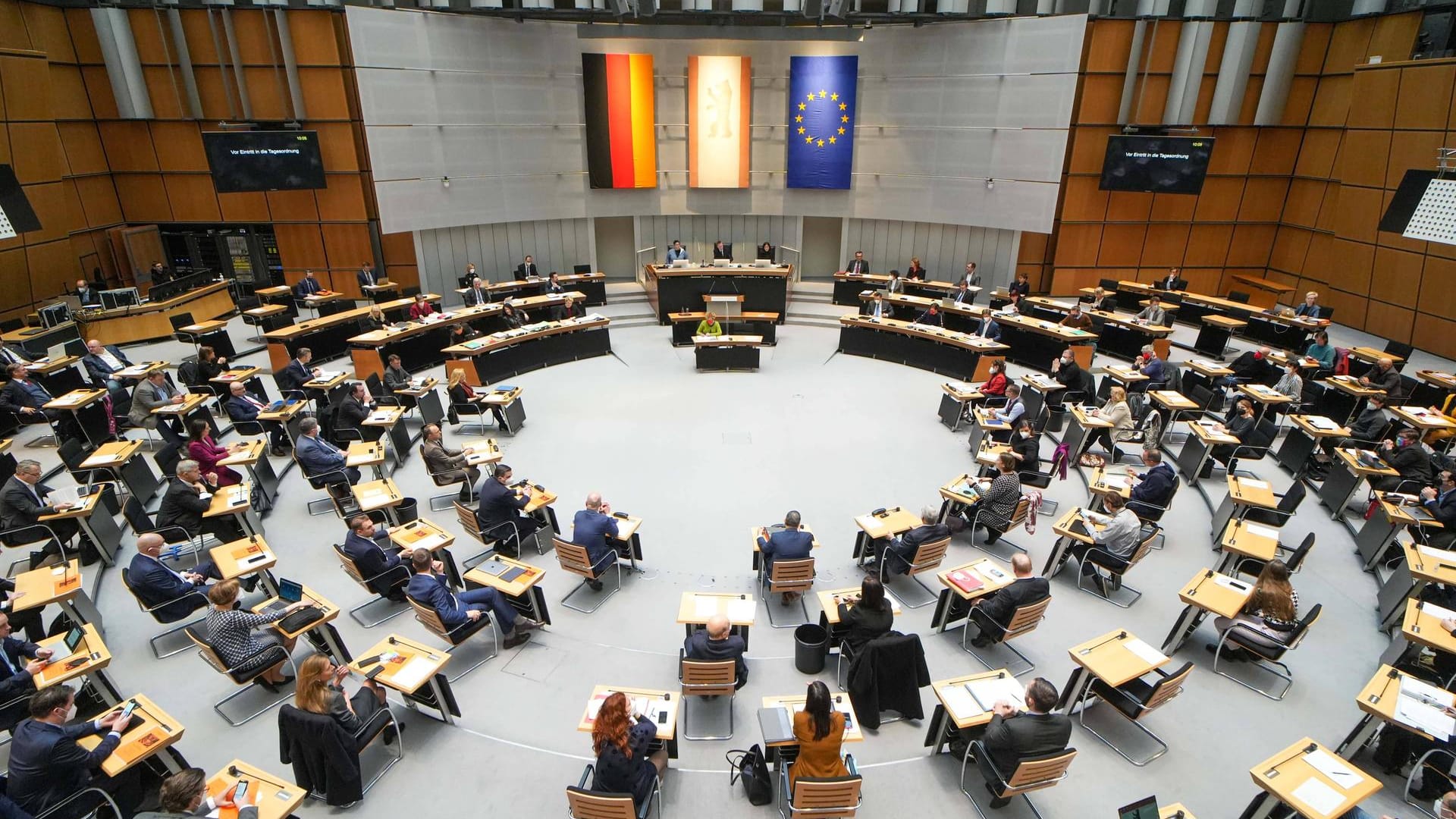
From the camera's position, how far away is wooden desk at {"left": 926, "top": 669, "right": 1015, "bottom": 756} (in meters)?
5.09

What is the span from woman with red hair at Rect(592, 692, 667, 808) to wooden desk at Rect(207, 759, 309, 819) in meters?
1.91

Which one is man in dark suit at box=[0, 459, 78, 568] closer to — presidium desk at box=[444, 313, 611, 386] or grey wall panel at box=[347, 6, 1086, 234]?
presidium desk at box=[444, 313, 611, 386]

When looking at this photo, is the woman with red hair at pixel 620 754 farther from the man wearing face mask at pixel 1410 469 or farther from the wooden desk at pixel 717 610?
the man wearing face mask at pixel 1410 469

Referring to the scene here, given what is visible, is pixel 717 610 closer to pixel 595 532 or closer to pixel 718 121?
pixel 595 532

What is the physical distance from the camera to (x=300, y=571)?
26.0 feet

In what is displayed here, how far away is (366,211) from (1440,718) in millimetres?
21178

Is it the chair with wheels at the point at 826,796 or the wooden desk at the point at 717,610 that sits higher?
the wooden desk at the point at 717,610

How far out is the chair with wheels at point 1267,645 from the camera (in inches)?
237

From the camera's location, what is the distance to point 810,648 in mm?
6258

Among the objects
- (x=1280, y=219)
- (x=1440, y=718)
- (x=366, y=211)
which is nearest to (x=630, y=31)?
(x=366, y=211)

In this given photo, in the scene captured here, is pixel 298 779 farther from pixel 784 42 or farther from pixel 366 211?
pixel 784 42

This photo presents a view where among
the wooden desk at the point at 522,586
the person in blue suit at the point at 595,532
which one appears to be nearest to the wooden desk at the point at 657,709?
the wooden desk at the point at 522,586

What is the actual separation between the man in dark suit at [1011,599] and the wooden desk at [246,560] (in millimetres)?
6971

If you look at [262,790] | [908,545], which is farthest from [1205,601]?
[262,790]
